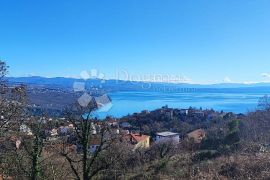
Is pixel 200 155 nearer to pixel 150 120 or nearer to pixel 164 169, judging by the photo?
pixel 164 169

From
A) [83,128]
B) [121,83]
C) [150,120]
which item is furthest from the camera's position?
[121,83]

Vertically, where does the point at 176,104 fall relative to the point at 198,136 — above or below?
below

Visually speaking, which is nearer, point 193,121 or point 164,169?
point 164,169

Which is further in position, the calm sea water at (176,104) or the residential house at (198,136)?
the calm sea water at (176,104)

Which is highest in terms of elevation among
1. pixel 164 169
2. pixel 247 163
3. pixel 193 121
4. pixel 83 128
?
pixel 83 128

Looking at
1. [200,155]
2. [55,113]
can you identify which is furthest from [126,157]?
[55,113]

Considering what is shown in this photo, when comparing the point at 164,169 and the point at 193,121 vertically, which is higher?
the point at 164,169

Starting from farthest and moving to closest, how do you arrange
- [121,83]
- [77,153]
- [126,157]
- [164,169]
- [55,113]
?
[121,83], [126,157], [77,153], [164,169], [55,113]

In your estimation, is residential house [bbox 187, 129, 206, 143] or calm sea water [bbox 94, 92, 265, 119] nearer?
residential house [bbox 187, 129, 206, 143]

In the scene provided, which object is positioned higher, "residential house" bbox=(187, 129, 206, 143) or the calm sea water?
"residential house" bbox=(187, 129, 206, 143)

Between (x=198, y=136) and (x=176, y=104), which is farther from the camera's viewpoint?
(x=176, y=104)

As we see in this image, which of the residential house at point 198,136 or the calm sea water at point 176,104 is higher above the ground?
the residential house at point 198,136
